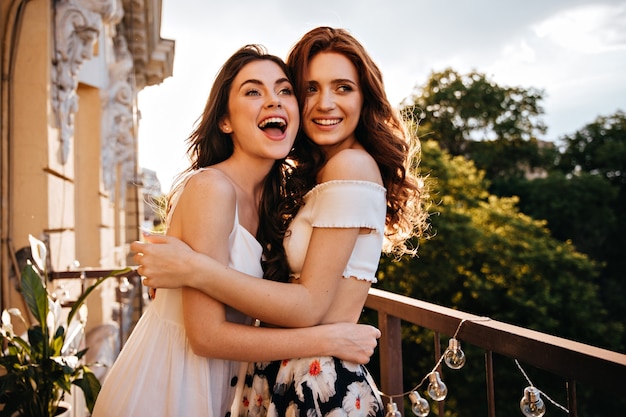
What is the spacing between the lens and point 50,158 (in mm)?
3822

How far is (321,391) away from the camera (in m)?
1.71

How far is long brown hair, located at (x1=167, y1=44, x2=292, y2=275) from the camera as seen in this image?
1.96 metres

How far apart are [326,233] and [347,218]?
80mm

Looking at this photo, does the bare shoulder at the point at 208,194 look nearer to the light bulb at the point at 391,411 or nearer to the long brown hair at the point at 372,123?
the long brown hair at the point at 372,123

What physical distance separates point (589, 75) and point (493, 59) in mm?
11073

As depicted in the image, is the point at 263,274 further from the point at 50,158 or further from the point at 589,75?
the point at 589,75

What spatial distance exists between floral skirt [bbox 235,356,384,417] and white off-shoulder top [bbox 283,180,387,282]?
29 centimetres

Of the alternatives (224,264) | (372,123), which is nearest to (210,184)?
(224,264)

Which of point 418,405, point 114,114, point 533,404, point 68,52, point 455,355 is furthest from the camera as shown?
point 114,114

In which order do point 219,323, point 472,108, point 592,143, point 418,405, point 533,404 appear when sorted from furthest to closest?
point 592,143
point 472,108
point 418,405
point 219,323
point 533,404

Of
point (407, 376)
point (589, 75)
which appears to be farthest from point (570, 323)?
point (589, 75)

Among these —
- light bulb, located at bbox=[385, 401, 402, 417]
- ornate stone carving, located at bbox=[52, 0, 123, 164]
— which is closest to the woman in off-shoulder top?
light bulb, located at bbox=[385, 401, 402, 417]

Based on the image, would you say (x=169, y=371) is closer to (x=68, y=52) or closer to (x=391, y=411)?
(x=391, y=411)

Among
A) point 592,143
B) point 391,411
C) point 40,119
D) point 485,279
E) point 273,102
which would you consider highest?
point 592,143
